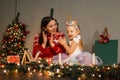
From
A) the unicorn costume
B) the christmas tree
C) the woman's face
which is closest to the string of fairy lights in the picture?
the unicorn costume

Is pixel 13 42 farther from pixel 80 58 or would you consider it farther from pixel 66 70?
pixel 66 70

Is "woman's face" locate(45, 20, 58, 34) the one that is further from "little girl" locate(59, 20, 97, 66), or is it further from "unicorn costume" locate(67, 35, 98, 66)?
"unicorn costume" locate(67, 35, 98, 66)

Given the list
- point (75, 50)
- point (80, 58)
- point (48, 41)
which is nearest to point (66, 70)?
point (80, 58)

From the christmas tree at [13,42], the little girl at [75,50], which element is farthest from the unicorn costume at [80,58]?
the christmas tree at [13,42]

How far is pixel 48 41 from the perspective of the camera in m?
3.98

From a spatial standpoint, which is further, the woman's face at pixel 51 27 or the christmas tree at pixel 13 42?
the christmas tree at pixel 13 42

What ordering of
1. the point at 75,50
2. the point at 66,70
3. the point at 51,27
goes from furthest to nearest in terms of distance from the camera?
1. the point at 51,27
2. the point at 75,50
3. the point at 66,70

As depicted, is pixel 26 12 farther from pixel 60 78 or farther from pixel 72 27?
pixel 60 78

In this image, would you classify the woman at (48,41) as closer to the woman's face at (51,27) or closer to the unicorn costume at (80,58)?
the woman's face at (51,27)

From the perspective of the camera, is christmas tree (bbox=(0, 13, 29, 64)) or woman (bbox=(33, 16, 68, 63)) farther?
christmas tree (bbox=(0, 13, 29, 64))

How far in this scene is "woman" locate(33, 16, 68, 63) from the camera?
3.88 meters

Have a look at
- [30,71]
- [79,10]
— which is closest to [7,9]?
[79,10]

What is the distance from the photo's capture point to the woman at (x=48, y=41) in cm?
388

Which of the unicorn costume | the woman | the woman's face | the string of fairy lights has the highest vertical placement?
the woman's face
